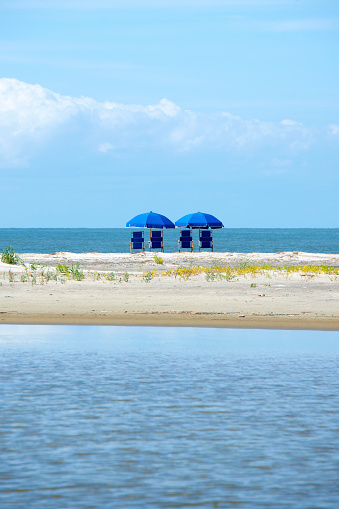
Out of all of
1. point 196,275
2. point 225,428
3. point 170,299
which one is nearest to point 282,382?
point 225,428

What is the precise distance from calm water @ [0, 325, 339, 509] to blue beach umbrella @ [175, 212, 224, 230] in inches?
1197

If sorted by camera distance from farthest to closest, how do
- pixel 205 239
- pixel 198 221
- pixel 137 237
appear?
pixel 198 221 → pixel 205 239 → pixel 137 237

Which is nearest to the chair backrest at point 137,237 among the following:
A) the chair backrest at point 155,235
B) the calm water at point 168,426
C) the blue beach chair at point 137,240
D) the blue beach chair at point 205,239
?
the blue beach chair at point 137,240

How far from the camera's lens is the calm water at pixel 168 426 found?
5.76 meters

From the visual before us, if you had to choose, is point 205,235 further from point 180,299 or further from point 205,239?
point 180,299

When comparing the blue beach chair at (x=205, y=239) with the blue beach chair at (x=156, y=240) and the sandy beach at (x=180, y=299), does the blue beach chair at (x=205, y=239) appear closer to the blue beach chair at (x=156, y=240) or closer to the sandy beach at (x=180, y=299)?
the blue beach chair at (x=156, y=240)

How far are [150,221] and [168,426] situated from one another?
3520 centimetres

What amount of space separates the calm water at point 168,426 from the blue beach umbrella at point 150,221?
29491mm

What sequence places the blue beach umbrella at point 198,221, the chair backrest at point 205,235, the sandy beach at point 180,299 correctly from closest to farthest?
the sandy beach at point 180,299 < the chair backrest at point 205,235 < the blue beach umbrella at point 198,221

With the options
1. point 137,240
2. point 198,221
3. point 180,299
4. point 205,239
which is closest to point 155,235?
point 137,240

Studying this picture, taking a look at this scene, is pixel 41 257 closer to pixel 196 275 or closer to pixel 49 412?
pixel 196 275

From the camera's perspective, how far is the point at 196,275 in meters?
23.7

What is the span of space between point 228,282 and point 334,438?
1448cm

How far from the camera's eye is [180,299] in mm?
18594
